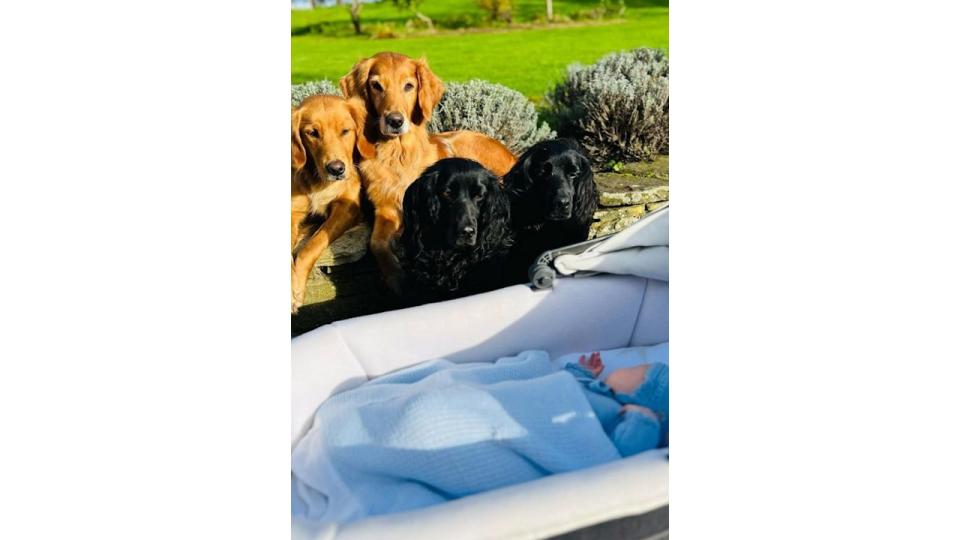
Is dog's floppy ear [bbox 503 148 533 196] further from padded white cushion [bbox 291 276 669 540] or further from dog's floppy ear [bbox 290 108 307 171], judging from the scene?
dog's floppy ear [bbox 290 108 307 171]

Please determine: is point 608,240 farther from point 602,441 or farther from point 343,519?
point 343,519

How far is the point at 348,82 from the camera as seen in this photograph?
267 centimetres

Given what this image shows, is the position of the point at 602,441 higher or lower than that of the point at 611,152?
lower

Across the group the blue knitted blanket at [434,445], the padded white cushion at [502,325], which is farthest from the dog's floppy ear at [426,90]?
the blue knitted blanket at [434,445]

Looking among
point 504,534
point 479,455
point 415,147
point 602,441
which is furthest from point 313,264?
point 504,534

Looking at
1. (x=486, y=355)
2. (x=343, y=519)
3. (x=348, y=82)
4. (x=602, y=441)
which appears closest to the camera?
(x=343, y=519)

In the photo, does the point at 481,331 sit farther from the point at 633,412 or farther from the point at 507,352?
the point at 633,412

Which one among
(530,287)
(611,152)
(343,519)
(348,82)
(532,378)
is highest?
(348,82)

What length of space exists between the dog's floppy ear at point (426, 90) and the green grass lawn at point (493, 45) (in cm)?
3

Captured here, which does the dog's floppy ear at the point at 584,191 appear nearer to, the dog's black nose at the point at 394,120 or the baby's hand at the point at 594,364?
the baby's hand at the point at 594,364

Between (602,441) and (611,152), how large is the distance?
39.8 inches

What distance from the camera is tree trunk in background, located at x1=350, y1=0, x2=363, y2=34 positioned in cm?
271

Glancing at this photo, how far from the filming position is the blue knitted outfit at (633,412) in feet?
8.05

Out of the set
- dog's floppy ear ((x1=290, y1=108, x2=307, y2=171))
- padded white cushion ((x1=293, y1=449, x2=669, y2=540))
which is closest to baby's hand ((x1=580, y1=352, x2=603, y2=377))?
padded white cushion ((x1=293, y1=449, x2=669, y2=540))
